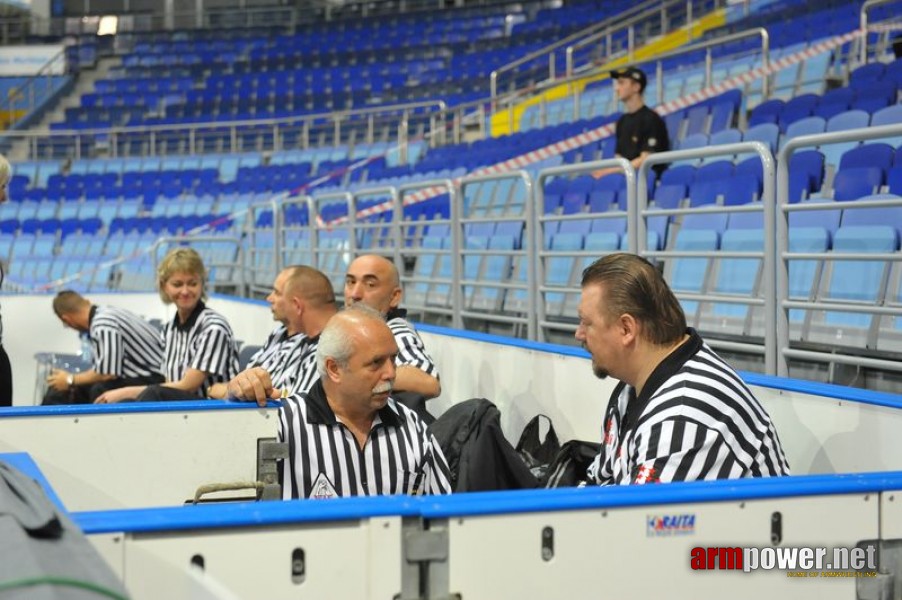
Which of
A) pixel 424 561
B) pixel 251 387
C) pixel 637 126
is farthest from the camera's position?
pixel 637 126

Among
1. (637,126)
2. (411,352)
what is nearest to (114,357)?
(411,352)

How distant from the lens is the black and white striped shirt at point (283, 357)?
4.12 metres

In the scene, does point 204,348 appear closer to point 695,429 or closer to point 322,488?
point 322,488

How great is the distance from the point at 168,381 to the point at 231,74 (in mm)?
19083

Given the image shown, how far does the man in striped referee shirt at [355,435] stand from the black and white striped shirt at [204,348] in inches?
95.1

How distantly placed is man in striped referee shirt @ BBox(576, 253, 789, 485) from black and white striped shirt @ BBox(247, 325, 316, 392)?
174 centimetres

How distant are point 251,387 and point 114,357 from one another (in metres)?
3.11

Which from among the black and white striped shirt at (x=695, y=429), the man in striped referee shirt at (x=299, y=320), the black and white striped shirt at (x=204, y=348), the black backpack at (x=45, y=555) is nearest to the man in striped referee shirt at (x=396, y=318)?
the man in striped referee shirt at (x=299, y=320)

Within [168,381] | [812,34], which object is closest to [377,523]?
[168,381]

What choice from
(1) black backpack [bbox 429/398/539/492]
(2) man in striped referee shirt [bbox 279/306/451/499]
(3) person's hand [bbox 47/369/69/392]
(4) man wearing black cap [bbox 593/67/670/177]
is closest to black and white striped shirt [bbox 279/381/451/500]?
(2) man in striped referee shirt [bbox 279/306/451/499]

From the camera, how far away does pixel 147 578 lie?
155 centimetres

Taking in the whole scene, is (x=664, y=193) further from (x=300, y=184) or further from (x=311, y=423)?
(x=300, y=184)

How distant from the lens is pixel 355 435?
8.83 feet

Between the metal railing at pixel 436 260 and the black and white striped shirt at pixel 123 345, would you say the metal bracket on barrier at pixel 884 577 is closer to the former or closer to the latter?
the metal railing at pixel 436 260
